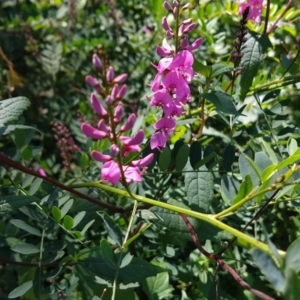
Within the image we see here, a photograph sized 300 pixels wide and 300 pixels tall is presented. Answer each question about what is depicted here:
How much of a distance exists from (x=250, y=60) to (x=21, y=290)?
0.55m

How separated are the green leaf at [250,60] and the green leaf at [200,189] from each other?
168 millimetres

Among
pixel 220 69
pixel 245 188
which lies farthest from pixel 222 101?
pixel 245 188

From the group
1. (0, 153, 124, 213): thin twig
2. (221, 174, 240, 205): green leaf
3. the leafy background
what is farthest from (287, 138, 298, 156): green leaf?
(0, 153, 124, 213): thin twig

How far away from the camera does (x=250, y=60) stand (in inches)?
37.2

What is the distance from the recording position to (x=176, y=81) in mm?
780

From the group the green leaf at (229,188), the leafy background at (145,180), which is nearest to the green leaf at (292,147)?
the leafy background at (145,180)

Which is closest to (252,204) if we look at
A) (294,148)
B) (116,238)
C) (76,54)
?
(294,148)

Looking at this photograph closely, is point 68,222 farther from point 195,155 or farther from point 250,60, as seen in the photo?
point 250,60

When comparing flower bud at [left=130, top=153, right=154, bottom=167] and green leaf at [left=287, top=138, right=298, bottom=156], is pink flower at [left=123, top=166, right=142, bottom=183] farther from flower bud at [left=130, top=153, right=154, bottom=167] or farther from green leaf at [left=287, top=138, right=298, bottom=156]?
green leaf at [left=287, top=138, right=298, bottom=156]

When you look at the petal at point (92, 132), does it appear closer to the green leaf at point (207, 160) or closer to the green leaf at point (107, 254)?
the green leaf at point (107, 254)

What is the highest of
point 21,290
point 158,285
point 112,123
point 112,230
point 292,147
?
point 112,123

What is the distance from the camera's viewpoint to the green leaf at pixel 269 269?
0.45 m

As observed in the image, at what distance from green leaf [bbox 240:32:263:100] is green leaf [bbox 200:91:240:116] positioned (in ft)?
0.24

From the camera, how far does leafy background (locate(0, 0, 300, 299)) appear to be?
79 cm
